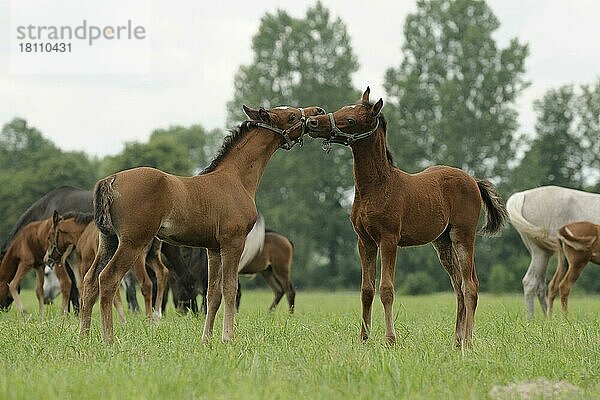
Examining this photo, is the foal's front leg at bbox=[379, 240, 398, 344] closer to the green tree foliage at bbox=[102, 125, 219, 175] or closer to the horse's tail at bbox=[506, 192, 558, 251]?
the horse's tail at bbox=[506, 192, 558, 251]

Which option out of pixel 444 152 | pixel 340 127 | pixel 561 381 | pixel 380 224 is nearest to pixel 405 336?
pixel 380 224

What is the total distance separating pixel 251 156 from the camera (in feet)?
30.8

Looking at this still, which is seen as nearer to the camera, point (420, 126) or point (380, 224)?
point (380, 224)

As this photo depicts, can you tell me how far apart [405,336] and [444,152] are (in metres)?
36.7

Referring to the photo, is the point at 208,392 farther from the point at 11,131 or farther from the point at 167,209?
the point at 11,131

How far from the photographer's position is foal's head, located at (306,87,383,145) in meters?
8.64

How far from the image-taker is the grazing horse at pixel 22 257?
14789 millimetres

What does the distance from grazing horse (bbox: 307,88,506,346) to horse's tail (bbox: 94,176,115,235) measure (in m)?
2.09

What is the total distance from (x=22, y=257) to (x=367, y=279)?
26.8ft

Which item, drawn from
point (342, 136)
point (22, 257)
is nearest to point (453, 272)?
point (342, 136)

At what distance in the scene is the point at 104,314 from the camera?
8312mm

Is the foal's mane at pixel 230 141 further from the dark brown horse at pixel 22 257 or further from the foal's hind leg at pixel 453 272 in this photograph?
the dark brown horse at pixel 22 257

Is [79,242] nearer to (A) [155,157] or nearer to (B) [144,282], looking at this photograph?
(B) [144,282]

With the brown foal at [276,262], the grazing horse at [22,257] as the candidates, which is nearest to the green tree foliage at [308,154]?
the brown foal at [276,262]
